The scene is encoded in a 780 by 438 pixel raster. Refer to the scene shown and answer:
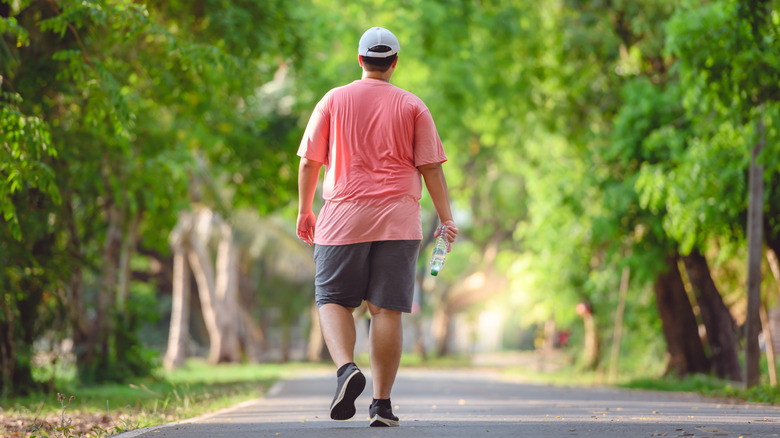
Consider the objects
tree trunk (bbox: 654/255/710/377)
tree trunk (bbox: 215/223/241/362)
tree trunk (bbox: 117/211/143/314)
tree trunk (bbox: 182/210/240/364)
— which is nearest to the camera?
tree trunk (bbox: 117/211/143/314)

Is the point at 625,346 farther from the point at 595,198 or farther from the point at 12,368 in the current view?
the point at 12,368

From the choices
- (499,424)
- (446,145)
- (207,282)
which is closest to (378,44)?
(499,424)

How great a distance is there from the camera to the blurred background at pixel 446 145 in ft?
32.4

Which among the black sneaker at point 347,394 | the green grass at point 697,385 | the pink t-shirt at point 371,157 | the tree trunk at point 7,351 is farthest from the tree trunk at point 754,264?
the tree trunk at point 7,351

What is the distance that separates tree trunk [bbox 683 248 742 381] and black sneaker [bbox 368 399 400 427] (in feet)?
40.5

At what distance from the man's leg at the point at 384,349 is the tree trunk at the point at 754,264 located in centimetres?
720

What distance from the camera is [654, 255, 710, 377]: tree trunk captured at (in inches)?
691

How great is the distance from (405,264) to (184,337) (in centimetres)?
2257

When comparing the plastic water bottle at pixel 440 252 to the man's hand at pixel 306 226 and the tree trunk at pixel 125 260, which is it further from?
the tree trunk at pixel 125 260

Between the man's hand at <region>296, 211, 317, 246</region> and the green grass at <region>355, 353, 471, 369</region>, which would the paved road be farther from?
the green grass at <region>355, 353, 471, 369</region>

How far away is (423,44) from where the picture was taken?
19.0m

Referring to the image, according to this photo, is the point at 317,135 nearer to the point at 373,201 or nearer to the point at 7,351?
the point at 373,201

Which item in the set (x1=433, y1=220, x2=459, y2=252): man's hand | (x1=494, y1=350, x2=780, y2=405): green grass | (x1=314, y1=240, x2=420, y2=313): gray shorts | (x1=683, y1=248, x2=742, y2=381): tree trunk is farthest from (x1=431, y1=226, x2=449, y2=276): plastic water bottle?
(x1=683, y1=248, x2=742, y2=381): tree trunk

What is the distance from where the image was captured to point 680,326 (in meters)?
17.6
